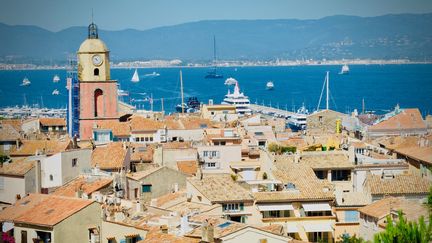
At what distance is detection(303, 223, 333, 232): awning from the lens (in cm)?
1823

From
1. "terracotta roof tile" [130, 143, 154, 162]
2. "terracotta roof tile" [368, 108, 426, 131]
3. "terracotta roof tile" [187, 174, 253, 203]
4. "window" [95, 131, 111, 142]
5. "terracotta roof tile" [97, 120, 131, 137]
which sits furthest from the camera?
"terracotta roof tile" [368, 108, 426, 131]

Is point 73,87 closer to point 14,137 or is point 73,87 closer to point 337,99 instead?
point 14,137

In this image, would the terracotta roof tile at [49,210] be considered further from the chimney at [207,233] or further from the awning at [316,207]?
the awning at [316,207]

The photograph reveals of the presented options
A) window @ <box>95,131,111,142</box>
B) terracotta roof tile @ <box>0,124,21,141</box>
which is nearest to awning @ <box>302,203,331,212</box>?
terracotta roof tile @ <box>0,124,21,141</box>

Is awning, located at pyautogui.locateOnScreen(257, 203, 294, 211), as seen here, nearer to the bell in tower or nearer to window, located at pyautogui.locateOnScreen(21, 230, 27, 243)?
window, located at pyautogui.locateOnScreen(21, 230, 27, 243)

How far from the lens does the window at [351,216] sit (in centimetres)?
1845

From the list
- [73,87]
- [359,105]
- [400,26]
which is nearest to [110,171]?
[73,87]

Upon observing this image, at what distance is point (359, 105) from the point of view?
96.9m

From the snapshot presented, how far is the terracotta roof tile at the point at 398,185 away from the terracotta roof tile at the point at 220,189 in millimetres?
2697

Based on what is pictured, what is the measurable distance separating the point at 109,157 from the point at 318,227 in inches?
295

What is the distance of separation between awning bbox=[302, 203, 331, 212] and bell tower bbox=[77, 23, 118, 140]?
15431 mm

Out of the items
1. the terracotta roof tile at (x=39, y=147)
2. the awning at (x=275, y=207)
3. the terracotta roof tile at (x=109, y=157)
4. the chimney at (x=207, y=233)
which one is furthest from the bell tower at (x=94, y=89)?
the chimney at (x=207, y=233)

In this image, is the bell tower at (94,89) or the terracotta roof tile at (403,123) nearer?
the bell tower at (94,89)

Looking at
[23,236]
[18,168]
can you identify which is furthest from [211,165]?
[23,236]
